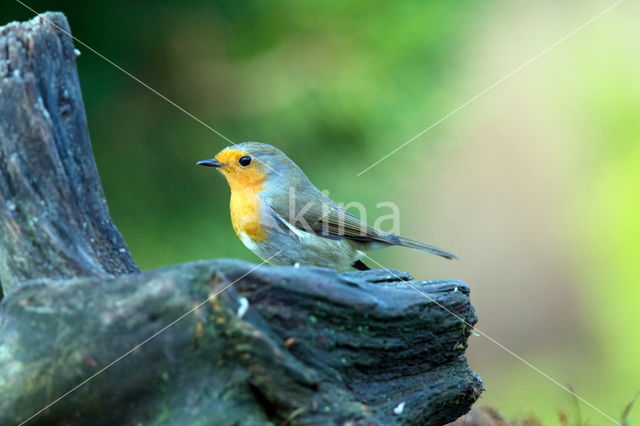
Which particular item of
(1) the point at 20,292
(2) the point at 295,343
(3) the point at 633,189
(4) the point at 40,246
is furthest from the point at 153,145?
(3) the point at 633,189

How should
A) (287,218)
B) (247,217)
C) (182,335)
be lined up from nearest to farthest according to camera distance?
(182,335)
(247,217)
(287,218)

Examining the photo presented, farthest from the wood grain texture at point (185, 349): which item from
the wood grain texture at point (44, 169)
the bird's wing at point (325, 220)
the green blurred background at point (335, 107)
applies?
the bird's wing at point (325, 220)

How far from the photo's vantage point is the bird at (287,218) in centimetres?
351

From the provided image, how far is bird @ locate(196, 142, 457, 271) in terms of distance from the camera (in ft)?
11.5

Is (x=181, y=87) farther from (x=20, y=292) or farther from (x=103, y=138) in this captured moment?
(x=20, y=292)

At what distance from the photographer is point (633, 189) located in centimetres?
477

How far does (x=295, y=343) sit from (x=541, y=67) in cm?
437

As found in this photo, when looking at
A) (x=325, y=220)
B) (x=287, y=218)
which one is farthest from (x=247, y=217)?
(x=325, y=220)

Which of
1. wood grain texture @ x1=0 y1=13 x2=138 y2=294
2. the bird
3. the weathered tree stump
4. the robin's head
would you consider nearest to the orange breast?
the bird

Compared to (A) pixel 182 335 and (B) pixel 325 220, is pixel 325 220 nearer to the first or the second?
(B) pixel 325 220

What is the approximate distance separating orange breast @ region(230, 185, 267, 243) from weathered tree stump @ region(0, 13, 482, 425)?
1.27m

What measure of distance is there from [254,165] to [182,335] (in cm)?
194

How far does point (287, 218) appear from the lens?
368 cm

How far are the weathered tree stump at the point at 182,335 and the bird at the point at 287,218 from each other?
1317 millimetres
